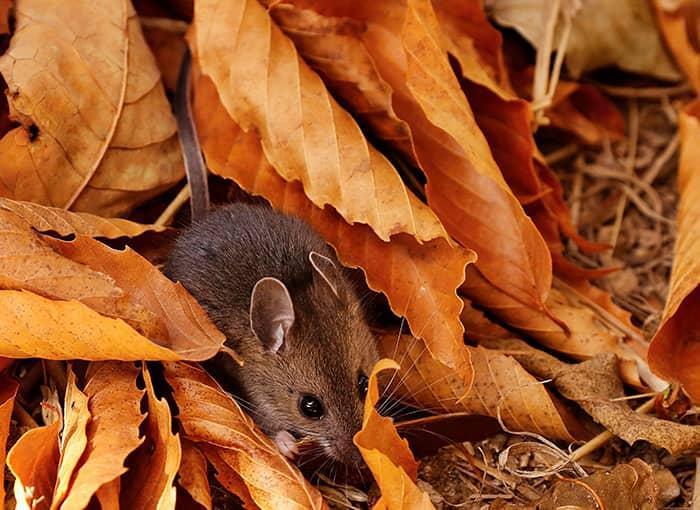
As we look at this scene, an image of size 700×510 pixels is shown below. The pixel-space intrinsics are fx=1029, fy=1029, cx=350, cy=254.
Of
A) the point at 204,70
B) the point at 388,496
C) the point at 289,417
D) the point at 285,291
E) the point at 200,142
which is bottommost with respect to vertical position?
the point at 289,417

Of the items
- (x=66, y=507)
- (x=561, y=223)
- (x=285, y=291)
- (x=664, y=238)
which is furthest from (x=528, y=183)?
(x=66, y=507)

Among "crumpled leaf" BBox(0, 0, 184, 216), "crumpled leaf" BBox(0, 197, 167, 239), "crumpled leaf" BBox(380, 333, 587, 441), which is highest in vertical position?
"crumpled leaf" BBox(0, 0, 184, 216)

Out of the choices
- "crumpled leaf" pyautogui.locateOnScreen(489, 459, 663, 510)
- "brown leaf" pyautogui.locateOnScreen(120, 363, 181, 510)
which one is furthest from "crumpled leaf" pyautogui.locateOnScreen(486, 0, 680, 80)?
"brown leaf" pyautogui.locateOnScreen(120, 363, 181, 510)

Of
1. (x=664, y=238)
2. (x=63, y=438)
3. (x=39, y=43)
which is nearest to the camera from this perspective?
(x=63, y=438)

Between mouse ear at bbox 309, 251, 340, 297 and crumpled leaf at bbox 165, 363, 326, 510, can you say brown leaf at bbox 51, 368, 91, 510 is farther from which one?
mouse ear at bbox 309, 251, 340, 297

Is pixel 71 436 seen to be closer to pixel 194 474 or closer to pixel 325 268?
pixel 194 474

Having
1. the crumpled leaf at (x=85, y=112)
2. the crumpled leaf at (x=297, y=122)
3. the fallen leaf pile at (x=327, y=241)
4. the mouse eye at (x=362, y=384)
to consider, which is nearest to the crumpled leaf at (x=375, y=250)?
the fallen leaf pile at (x=327, y=241)

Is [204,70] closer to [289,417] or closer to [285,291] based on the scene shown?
[285,291]
